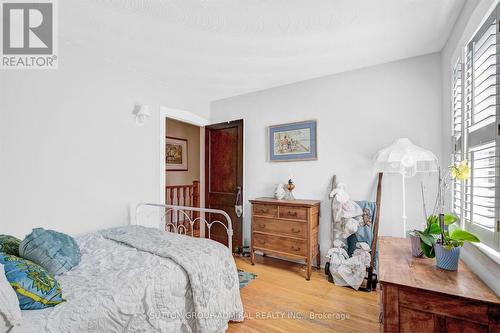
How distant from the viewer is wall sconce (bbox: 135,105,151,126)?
9.18 feet

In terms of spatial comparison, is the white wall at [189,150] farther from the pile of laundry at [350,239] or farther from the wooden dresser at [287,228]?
the pile of laundry at [350,239]

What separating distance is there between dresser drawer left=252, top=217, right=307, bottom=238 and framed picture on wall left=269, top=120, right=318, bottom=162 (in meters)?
0.87

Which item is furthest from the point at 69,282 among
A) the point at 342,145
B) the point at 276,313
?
the point at 342,145

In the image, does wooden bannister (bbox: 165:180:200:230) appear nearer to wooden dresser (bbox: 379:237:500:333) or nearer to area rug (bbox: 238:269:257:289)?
area rug (bbox: 238:269:257:289)

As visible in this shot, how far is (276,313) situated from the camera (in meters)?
2.08

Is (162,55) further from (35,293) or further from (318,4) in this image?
(35,293)

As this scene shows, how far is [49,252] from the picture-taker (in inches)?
60.8

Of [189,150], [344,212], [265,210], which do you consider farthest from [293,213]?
[189,150]

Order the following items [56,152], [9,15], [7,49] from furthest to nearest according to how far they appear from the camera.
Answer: [56,152] < [7,49] < [9,15]

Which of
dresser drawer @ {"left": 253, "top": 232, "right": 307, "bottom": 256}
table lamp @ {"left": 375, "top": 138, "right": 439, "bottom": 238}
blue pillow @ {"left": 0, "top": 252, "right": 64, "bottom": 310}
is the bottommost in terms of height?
dresser drawer @ {"left": 253, "top": 232, "right": 307, "bottom": 256}

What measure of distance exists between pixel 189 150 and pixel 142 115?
2466mm

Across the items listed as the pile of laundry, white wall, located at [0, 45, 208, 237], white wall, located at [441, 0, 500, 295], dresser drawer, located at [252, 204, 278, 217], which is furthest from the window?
white wall, located at [0, 45, 208, 237]

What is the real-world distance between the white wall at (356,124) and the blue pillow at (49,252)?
2.33m

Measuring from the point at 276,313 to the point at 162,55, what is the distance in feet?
8.89
